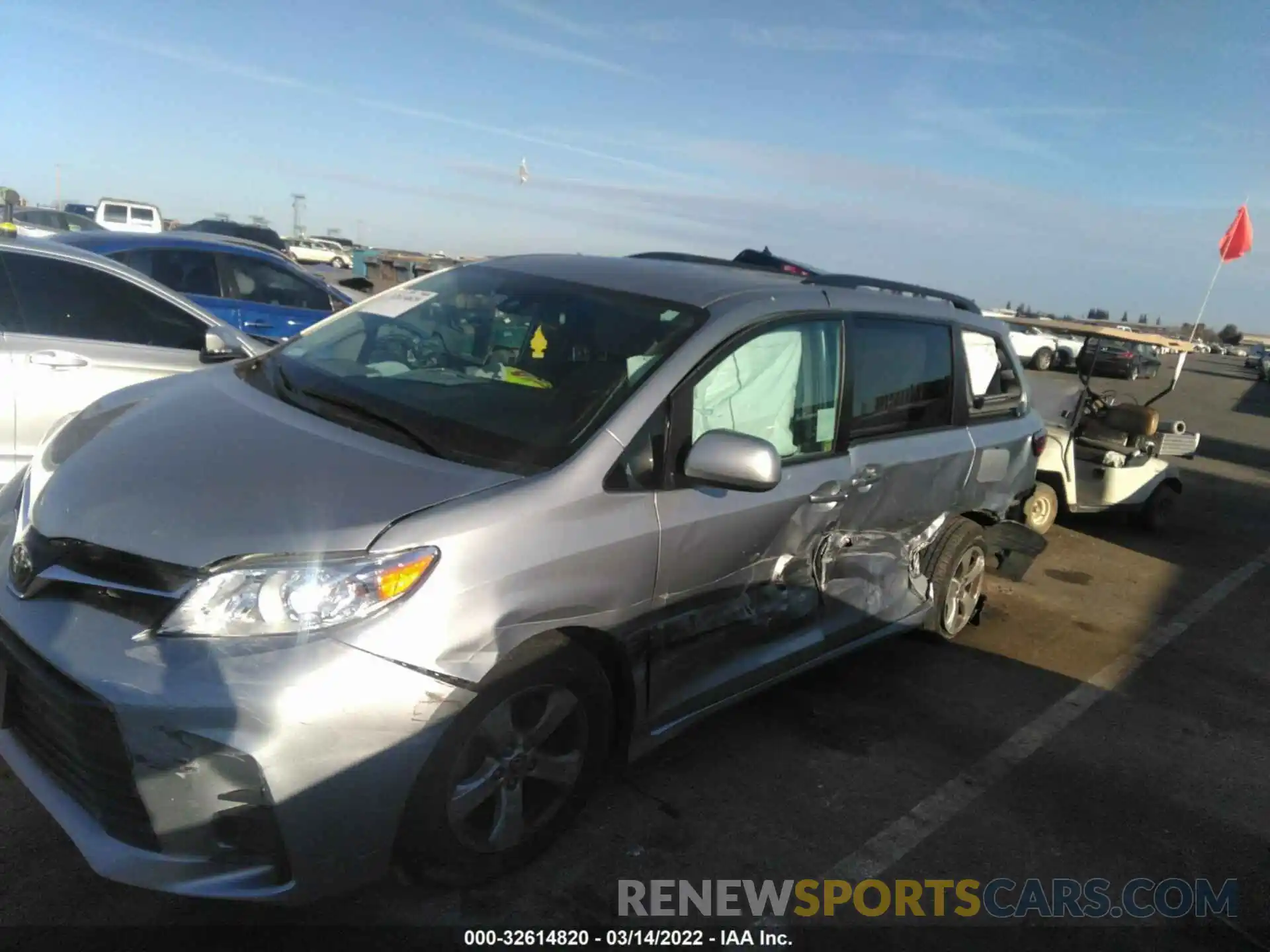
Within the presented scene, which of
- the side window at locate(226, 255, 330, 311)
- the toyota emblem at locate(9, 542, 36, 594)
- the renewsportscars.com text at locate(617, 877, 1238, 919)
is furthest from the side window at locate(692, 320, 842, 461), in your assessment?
the side window at locate(226, 255, 330, 311)

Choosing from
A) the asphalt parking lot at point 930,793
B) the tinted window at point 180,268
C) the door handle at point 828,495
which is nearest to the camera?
the asphalt parking lot at point 930,793

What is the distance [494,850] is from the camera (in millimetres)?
2672

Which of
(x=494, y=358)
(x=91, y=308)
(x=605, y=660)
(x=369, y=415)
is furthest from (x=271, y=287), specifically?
(x=605, y=660)

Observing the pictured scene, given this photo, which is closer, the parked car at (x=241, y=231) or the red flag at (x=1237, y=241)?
the red flag at (x=1237, y=241)

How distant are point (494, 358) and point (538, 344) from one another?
17cm

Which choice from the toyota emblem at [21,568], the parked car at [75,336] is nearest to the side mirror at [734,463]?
the toyota emblem at [21,568]

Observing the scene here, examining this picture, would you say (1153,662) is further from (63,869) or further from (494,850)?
(63,869)

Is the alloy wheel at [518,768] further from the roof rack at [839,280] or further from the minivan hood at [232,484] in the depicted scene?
the roof rack at [839,280]

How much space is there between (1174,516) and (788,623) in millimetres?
7169

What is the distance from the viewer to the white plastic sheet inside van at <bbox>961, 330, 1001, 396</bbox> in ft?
15.5

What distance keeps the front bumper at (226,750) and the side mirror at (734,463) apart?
102 cm

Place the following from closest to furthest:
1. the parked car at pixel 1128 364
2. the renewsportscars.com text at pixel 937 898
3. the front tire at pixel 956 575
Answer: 1. the renewsportscars.com text at pixel 937 898
2. the front tire at pixel 956 575
3. the parked car at pixel 1128 364

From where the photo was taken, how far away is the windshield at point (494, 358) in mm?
2867

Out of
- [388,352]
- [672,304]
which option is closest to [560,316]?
[672,304]
